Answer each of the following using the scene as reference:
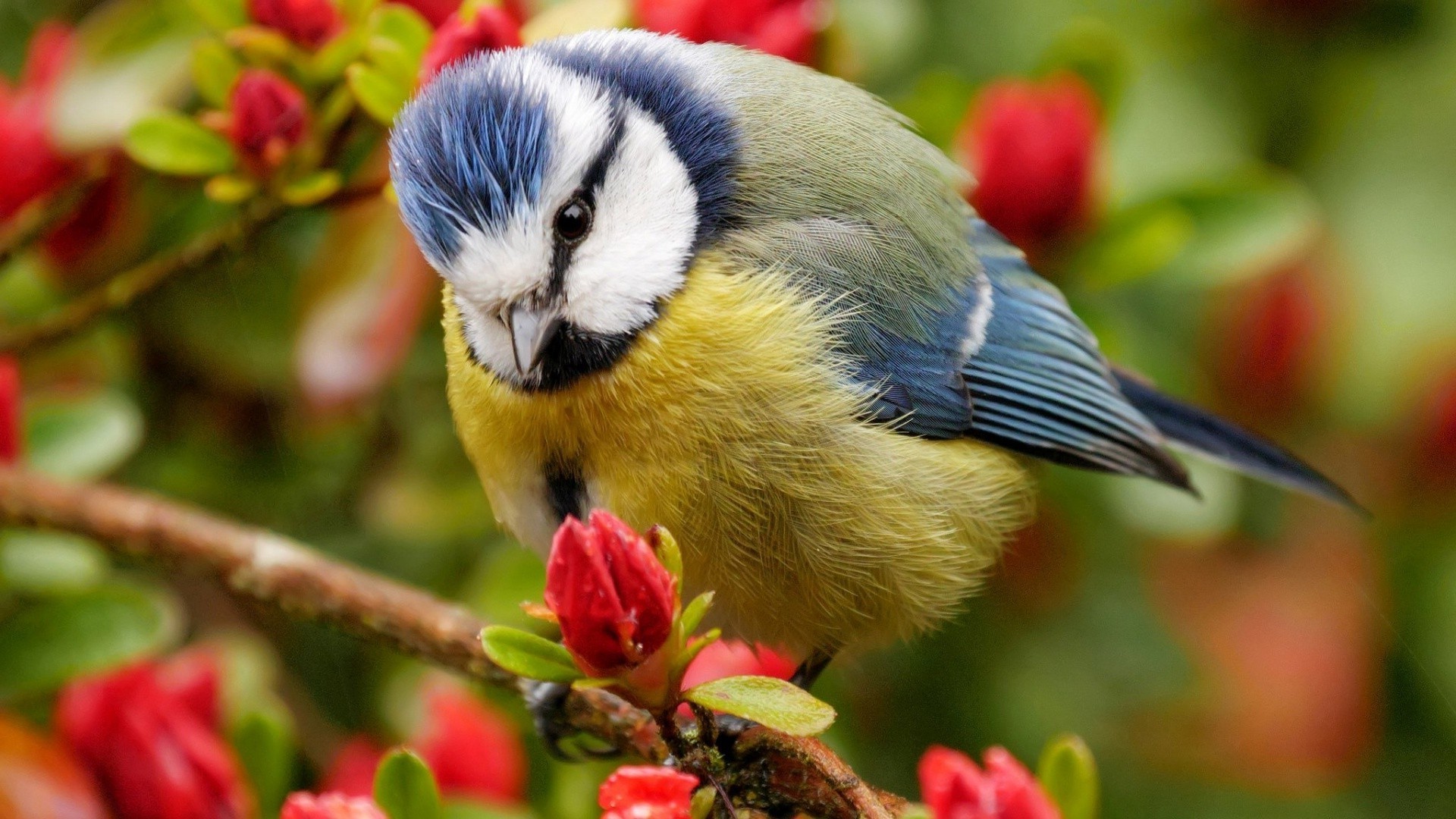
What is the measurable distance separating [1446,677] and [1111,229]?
0.94 meters

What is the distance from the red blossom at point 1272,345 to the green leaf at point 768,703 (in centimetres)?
149

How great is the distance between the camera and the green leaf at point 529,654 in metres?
1.06

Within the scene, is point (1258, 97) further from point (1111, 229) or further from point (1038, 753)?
point (1038, 753)

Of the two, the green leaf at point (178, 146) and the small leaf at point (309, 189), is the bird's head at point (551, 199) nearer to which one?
the small leaf at point (309, 189)

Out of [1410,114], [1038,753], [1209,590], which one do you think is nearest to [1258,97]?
[1410,114]

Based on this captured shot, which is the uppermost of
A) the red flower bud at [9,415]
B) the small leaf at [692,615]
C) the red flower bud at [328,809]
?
the small leaf at [692,615]

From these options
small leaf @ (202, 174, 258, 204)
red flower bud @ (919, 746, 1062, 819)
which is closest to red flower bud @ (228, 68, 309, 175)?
small leaf @ (202, 174, 258, 204)

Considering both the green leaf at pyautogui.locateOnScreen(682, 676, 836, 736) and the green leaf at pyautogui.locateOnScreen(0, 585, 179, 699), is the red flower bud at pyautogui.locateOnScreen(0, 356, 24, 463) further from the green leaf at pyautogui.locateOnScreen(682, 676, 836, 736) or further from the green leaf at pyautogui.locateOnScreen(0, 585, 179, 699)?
the green leaf at pyautogui.locateOnScreen(682, 676, 836, 736)

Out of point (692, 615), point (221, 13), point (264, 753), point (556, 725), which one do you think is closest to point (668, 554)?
point (692, 615)

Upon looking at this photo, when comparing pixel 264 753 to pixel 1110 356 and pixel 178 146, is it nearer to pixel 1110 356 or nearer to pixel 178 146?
pixel 178 146

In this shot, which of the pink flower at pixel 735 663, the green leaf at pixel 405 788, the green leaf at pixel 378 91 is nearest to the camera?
the green leaf at pixel 405 788

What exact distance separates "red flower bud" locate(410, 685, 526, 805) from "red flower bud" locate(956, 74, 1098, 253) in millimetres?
930

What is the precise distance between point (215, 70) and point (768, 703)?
968 millimetres

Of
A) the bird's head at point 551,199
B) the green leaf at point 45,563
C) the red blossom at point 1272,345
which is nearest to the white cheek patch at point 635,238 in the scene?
the bird's head at point 551,199
